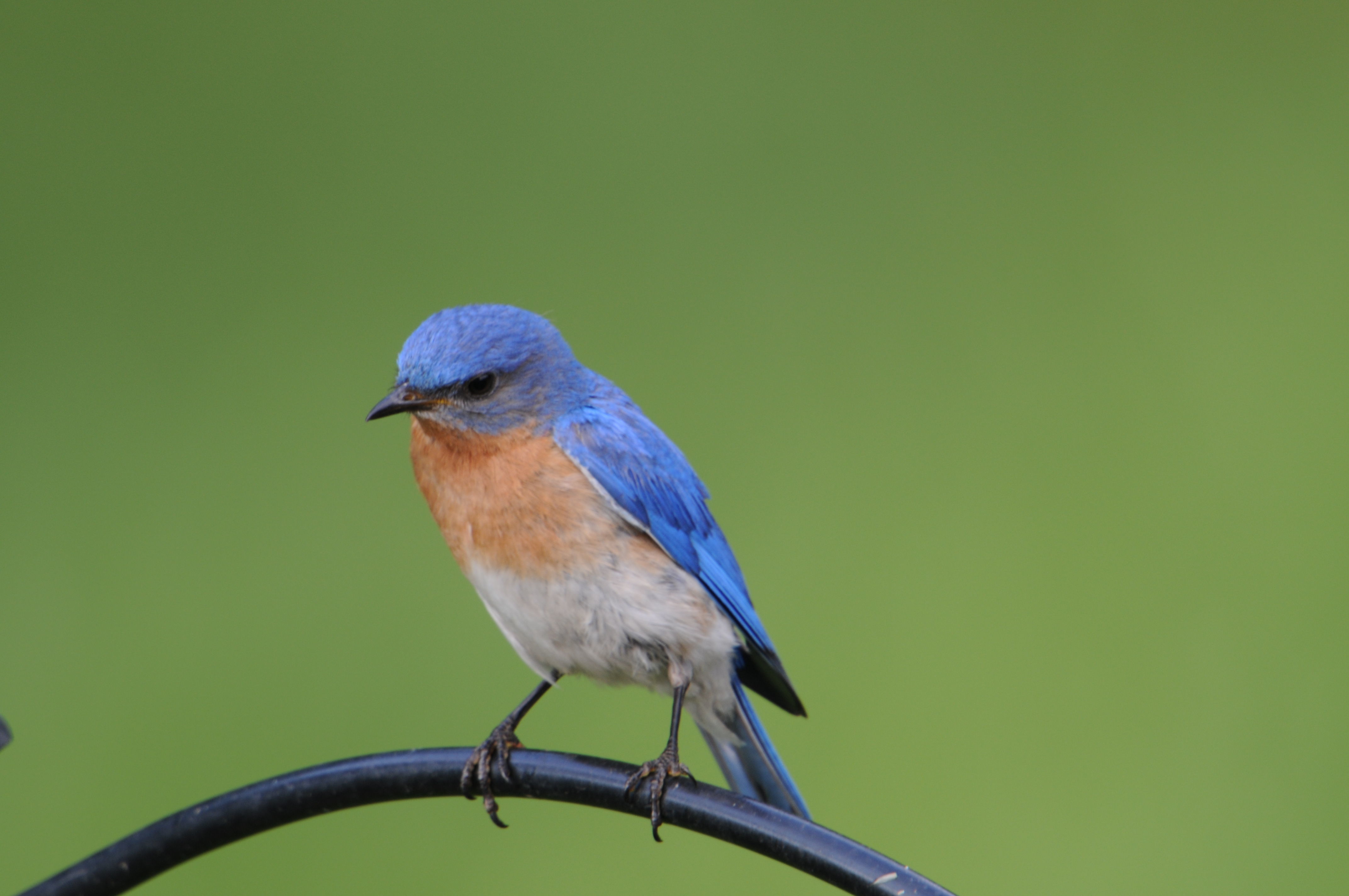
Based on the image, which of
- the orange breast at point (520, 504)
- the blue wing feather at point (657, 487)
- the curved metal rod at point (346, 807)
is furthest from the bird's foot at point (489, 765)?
the blue wing feather at point (657, 487)

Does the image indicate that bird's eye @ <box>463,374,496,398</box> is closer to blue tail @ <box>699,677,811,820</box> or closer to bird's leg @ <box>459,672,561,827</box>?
bird's leg @ <box>459,672,561,827</box>

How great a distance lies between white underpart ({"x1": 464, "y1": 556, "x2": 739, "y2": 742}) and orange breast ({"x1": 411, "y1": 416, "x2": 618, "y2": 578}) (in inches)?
0.8

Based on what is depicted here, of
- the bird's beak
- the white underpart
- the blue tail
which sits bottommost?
the blue tail

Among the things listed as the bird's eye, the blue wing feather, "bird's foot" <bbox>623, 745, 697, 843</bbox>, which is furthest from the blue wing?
"bird's foot" <bbox>623, 745, 697, 843</bbox>

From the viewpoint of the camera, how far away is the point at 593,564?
180 centimetres

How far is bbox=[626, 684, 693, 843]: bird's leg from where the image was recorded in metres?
1.59

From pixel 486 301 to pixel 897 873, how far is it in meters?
2.26

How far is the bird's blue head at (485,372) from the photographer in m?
1.77

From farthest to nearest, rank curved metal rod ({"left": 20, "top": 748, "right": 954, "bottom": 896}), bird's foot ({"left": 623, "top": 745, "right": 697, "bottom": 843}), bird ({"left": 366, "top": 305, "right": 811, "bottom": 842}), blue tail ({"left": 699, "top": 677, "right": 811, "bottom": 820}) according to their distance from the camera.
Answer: blue tail ({"left": 699, "top": 677, "right": 811, "bottom": 820}), bird ({"left": 366, "top": 305, "right": 811, "bottom": 842}), bird's foot ({"left": 623, "top": 745, "right": 697, "bottom": 843}), curved metal rod ({"left": 20, "top": 748, "right": 954, "bottom": 896})

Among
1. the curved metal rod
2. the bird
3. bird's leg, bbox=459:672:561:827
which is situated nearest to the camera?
the curved metal rod

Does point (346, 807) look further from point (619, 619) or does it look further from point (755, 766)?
point (755, 766)

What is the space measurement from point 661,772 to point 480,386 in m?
0.54

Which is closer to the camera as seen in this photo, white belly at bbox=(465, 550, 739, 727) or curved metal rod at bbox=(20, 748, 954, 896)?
curved metal rod at bbox=(20, 748, 954, 896)

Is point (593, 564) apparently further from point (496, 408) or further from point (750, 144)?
point (750, 144)
